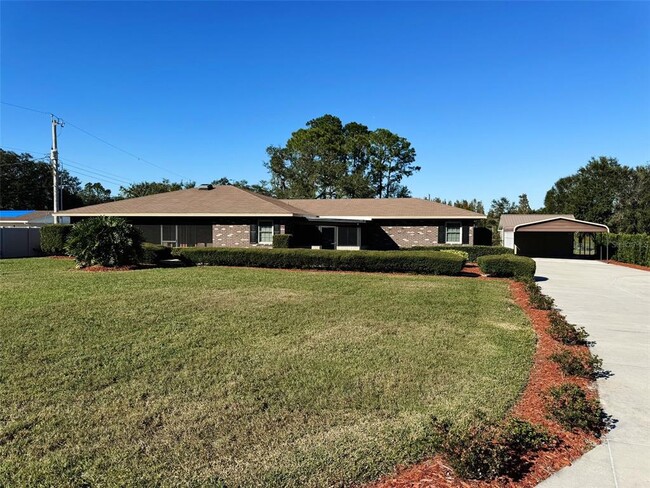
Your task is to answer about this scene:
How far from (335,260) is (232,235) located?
334 inches

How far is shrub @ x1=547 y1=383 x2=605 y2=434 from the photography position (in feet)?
11.8

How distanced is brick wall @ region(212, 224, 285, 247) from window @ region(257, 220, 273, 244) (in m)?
0.28

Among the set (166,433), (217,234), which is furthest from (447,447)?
(217,234)

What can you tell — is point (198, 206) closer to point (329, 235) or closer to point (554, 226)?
point (329, 235)

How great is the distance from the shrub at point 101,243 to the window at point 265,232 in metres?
7.49

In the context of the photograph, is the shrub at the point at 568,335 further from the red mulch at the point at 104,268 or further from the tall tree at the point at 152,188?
the tall tree at the point at 152,188

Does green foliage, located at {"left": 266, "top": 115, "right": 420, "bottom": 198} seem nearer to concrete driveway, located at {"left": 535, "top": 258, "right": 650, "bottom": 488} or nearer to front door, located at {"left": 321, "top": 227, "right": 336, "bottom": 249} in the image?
front door, located at {"left": 321, "top": 227, "right": 336, "bottom": 249}

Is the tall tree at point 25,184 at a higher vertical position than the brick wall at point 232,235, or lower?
higher

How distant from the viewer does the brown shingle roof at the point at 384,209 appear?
24.8m

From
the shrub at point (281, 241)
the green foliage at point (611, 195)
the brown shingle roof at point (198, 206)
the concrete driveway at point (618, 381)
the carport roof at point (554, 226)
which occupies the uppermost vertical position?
the green foliage at point (611, 195)

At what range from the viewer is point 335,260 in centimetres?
1532

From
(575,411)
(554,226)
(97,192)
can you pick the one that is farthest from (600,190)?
(97,192)

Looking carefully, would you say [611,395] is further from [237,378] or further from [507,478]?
[237,378]

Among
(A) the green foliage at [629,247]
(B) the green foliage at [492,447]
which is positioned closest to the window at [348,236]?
(A) the green foliage at [629,247]
